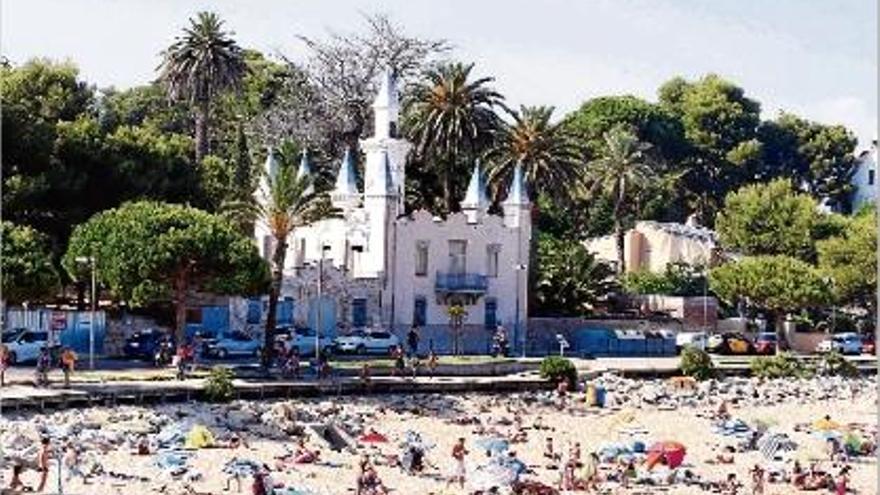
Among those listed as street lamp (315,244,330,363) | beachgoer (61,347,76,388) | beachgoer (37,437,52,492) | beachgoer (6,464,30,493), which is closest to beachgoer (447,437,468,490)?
beachgoer (37,437,52,492)

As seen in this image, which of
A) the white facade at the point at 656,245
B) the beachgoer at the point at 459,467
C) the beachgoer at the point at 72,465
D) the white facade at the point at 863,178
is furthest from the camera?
the white facade at the point at 863,178

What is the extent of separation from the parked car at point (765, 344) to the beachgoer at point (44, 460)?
47905 mm

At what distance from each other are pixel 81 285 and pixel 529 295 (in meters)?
24.2

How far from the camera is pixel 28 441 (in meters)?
41.8

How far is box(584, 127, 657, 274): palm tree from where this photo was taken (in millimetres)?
96188

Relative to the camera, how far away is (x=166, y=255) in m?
52.6

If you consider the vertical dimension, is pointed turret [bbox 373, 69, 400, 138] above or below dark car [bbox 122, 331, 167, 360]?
above

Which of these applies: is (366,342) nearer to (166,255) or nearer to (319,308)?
(319,308)

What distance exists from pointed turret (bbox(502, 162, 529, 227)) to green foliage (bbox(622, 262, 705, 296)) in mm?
14287

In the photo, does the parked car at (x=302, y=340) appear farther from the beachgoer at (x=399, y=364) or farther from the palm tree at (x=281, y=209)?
the palm tree at (x=281, y=209)

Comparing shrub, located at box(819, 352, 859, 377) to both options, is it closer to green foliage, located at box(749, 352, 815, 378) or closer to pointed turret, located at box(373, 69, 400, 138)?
green foliage, located at box(749, 352, 815, 378)

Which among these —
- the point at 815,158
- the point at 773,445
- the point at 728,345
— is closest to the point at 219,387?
the point at 773,445

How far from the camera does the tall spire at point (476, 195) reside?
75.8 m

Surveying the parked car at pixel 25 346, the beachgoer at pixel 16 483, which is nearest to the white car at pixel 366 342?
the parked car at pixel 25 346
